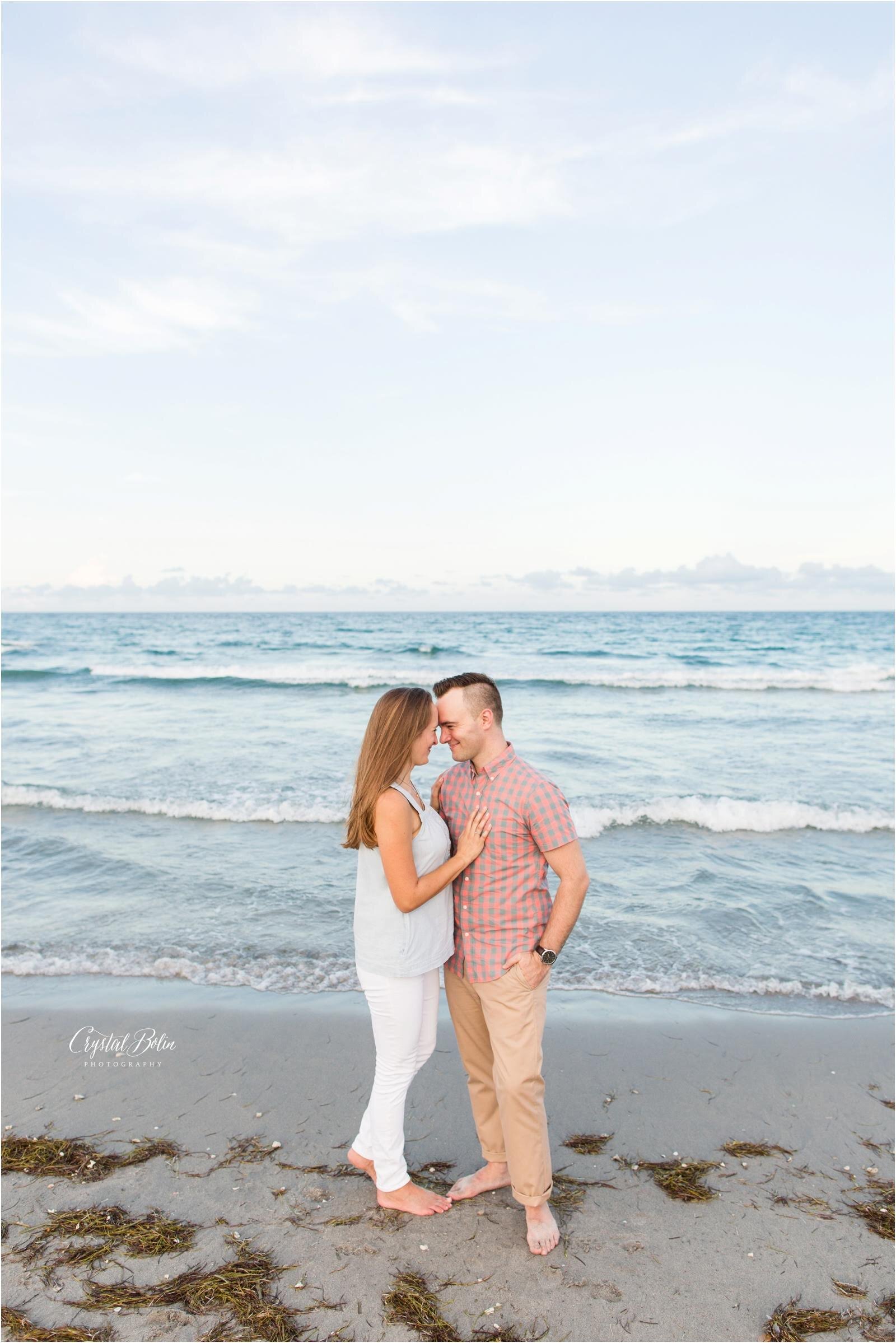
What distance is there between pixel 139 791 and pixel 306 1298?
28.1ft

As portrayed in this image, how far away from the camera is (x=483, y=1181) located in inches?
140

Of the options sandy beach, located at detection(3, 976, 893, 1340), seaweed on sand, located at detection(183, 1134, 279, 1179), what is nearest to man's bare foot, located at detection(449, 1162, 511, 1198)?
sandy beach, located at detection(3, 976, 893, 1340)

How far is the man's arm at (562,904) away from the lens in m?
3.12

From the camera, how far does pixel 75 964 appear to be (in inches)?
236

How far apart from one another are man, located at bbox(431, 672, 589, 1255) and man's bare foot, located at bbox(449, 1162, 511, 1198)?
1.00 ft

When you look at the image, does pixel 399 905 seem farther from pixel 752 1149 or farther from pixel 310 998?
pixel 310 998

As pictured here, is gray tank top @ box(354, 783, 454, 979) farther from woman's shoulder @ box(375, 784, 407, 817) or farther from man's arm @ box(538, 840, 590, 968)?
man's arm @ box(538, 840, 590, 968)

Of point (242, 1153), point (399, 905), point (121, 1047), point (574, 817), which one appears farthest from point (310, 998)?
point (574, 817)

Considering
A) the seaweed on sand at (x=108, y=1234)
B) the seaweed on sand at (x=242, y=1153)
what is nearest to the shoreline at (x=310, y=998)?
the seaweed on sand at (x=242, y=1153)

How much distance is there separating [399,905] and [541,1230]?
149 centimetres

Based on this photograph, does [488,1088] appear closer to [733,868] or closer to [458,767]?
[458,767]

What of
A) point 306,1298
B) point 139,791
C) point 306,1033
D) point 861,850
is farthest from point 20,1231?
point 861,850

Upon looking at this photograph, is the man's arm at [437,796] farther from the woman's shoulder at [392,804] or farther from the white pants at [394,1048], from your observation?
the white pants at [394,1048]

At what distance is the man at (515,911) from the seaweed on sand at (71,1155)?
5.78ft
